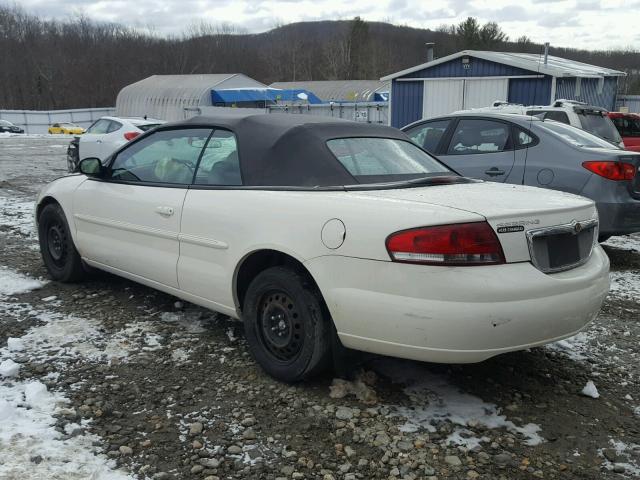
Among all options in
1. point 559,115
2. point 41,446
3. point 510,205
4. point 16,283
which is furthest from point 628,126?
point 41,446

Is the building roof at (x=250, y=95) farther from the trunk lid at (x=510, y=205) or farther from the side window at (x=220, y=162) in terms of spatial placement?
the trunk lid at (x=510, y=205)

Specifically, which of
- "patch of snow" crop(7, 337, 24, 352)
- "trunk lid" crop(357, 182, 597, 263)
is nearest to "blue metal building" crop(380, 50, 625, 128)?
"trunk lid" crop(357, 182, 597, 263)

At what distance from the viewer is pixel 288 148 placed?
357 cm

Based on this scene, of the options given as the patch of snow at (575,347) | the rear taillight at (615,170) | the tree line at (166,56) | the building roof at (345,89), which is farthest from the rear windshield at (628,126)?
the tree line at (166,56)

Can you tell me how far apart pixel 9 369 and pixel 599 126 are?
9285 mm

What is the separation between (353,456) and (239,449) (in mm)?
536

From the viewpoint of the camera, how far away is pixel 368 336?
2949mm

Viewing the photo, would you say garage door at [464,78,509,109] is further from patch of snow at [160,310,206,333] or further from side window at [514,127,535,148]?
patch of snow at [160,310,206,333]

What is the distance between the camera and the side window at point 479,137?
6.54m

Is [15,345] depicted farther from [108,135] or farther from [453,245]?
[108,135]

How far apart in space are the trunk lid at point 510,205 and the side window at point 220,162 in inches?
37.7

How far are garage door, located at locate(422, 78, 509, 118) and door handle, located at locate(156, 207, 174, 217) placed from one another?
17133 mm

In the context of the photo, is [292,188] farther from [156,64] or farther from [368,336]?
[156,64]

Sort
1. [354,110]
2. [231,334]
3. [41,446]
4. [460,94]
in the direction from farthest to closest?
[354,110]
[460,94]
[231,334]
[41,446]
